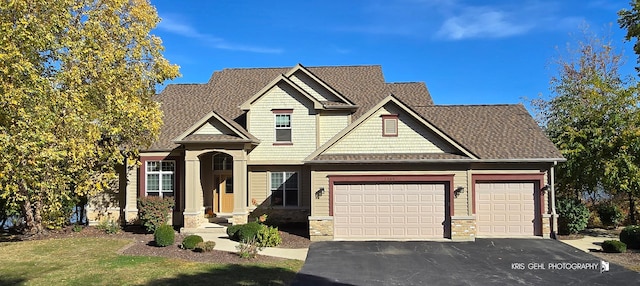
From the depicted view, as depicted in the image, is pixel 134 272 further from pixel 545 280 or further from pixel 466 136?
pixel 466 136

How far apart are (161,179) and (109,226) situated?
306 cm

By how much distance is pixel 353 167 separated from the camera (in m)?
17.4

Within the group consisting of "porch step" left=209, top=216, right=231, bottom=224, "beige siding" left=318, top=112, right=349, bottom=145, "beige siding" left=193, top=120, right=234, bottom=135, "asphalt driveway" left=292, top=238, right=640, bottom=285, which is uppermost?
"beige siding" left=318, top=112, right=349, bottom=145

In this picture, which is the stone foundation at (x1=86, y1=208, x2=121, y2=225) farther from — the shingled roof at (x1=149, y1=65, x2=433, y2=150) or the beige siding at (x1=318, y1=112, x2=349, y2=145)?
the beige siding at (x1=318, y1=112, x2=349, y2=145)

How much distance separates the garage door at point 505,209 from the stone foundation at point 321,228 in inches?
246

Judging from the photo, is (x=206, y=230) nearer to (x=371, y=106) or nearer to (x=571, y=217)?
(x=371, y=106)

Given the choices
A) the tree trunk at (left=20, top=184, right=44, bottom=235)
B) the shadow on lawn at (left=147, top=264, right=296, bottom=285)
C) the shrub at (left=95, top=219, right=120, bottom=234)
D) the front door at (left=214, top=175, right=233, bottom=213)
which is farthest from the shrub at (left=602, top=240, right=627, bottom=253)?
the tree trunk at (left=20, top=184, right=44, bottom=235)

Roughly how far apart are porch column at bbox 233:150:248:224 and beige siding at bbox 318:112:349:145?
4396 millimetres

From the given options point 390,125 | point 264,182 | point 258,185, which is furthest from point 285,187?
point 390,125

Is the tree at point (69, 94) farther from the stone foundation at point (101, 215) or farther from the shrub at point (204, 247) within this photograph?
the shrub at point (204, 247)

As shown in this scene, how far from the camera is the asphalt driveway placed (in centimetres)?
1153

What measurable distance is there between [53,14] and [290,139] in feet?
35.9

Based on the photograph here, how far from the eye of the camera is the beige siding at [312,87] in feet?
71.4

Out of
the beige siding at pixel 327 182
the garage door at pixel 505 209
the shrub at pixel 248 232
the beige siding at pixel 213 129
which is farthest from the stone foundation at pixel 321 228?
the garage door at pixel 505 209
